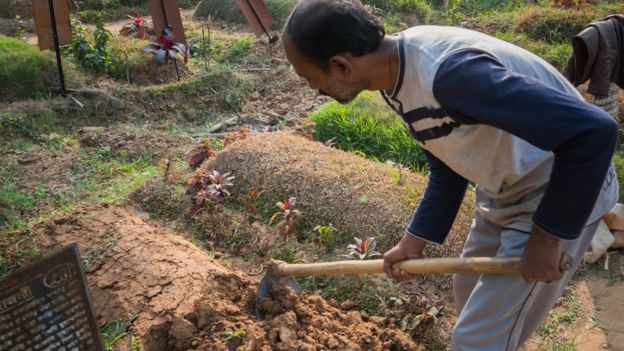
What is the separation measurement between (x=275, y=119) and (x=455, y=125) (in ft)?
15.9

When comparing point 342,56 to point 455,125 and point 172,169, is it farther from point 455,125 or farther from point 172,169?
point 172,169

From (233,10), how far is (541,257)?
10118 millimetres

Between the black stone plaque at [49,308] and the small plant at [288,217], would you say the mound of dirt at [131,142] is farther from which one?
the black stone plaque at [49,308]

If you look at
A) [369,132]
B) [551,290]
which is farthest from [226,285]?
[369,132]

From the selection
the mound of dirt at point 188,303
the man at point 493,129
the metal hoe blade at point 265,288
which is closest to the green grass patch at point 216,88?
the mound of dirt at point 188,303

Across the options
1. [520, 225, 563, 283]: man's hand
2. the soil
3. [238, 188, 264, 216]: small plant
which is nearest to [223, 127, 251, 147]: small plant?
the soil

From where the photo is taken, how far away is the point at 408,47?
1.86 metres

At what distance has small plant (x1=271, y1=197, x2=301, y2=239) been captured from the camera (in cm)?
401

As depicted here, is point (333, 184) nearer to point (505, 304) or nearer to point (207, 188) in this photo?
point (207, 188)

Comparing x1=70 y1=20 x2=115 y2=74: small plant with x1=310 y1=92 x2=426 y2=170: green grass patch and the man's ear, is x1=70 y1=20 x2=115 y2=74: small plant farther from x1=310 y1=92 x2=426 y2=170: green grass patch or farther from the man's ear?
the man's ear

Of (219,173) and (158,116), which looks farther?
(158,116)

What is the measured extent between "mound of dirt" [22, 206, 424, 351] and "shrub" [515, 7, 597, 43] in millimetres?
6922

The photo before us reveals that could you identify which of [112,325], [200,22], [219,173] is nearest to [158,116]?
[219,173]

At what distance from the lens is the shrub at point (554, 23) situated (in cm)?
870
